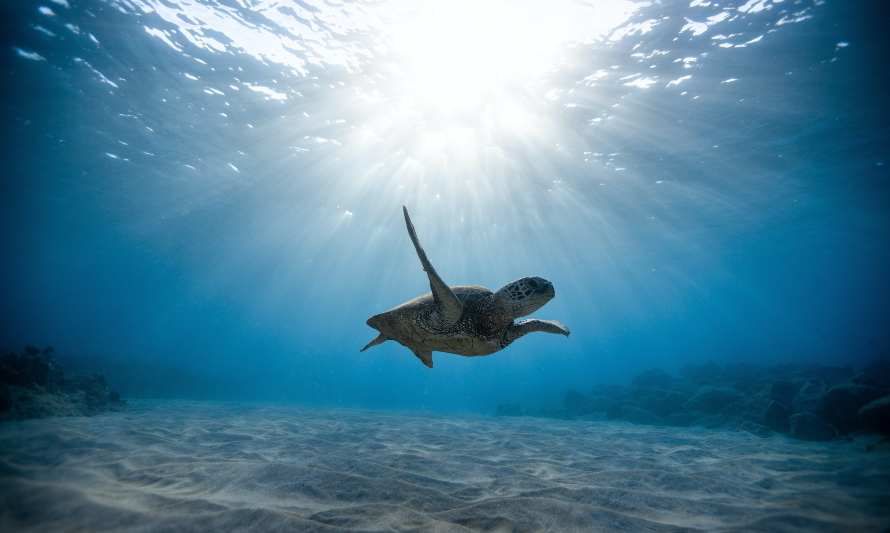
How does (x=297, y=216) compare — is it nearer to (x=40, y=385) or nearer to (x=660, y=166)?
(x=40, y=385)

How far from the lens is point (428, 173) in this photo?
2155 cm

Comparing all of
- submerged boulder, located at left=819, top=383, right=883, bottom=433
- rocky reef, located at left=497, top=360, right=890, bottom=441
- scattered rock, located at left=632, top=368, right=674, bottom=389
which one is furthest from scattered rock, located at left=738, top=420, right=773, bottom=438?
scattered rock, located at left=632, top=368, right=674, bottom=389

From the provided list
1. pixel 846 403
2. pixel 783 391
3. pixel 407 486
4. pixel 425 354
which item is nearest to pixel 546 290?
pixel 425 354

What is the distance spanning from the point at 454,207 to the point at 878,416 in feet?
72.6

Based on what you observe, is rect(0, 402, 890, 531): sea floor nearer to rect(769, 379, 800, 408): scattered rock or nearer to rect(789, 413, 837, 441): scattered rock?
rect(789, 413, 837, 441): scattered rock

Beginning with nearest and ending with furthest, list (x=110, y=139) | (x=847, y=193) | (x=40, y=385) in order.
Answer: (x=40, y=385)
(x=110, y=139)
(x=847, y=193)

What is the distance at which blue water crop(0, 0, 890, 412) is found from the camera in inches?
474

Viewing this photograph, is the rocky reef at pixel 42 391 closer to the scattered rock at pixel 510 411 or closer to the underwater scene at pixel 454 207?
the underwater scene at pixel 454 207

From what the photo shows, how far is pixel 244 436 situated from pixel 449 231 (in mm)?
25056

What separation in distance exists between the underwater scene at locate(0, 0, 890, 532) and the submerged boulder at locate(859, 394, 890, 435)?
0.32 feet

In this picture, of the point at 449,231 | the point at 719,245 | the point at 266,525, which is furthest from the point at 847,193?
the point at 266,525

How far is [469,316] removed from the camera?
15.1ft

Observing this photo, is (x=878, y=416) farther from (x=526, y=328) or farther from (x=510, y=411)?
(x=510, y=411)

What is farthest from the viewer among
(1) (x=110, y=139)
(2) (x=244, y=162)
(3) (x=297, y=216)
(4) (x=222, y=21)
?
(3) (x=297, y=216)
